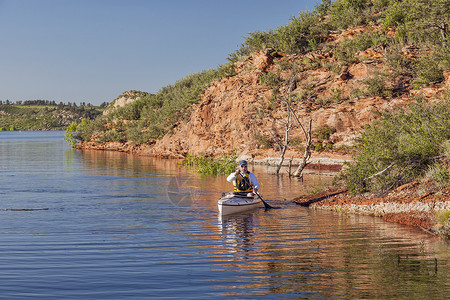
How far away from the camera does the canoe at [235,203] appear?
53.4 ft

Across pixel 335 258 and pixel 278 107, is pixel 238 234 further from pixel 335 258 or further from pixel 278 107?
pixel 278 107

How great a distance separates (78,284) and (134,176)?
2320 centimetres

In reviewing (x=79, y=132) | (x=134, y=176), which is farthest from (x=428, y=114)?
(x=79, y=132)

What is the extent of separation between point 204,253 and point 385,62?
3256 centimetres

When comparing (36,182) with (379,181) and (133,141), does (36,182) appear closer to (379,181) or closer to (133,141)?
(379,181)

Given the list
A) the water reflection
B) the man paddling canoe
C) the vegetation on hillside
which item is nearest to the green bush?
the vegetation on hillside

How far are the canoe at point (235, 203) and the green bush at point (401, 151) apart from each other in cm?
364

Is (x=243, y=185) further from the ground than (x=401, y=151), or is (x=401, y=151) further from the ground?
(x=401, y=151)

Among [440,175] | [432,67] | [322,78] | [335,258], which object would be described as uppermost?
[322,78]

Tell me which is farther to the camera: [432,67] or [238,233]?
[432,67]

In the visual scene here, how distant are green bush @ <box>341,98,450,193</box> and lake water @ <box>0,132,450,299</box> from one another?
1.77 metres

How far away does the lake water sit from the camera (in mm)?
7965

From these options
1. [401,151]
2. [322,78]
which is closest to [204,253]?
[401,151]

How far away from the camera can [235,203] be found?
54.2 feet
